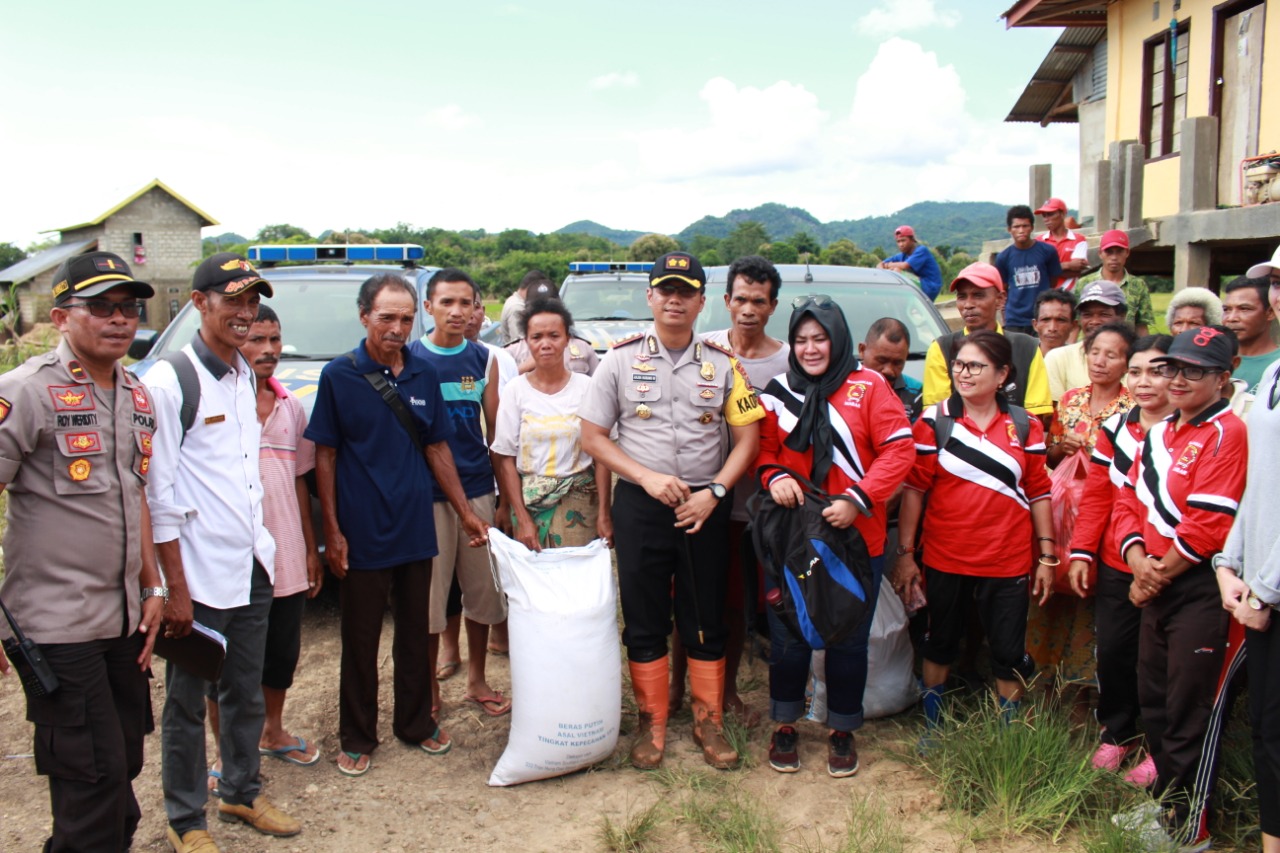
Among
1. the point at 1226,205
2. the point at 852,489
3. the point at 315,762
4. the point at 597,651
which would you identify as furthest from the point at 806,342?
the point at 1226,205

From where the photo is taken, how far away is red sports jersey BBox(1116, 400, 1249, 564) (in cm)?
289

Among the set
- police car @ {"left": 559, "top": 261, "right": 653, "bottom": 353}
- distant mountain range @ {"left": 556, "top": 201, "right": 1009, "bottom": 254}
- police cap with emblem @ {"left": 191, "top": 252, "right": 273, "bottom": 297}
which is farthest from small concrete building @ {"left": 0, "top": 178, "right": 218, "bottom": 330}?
distant mountain range @ {"left": 556, "top": 201, "right": 1009, "bottom": 254}

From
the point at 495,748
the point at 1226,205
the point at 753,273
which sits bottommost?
the point at 495,748

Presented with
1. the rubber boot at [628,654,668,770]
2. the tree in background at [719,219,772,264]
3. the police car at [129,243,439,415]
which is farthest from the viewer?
the tree in background at [719,219,772,264]

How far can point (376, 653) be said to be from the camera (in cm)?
359

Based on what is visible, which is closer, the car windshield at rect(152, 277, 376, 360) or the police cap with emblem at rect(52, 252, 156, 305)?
the police cap with emblem at rect(52, 252, 156, 305)

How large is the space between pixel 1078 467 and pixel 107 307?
3.56 m

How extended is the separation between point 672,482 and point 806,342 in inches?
28.7

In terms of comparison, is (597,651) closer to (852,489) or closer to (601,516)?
(601,516)

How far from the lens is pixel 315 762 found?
372cm

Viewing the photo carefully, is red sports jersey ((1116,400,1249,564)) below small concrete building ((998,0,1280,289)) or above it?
below

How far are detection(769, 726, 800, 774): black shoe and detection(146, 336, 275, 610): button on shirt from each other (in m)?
Result: 2.05

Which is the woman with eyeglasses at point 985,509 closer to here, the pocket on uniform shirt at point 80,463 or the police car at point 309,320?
the pocket on uniform shirt at point 80,463

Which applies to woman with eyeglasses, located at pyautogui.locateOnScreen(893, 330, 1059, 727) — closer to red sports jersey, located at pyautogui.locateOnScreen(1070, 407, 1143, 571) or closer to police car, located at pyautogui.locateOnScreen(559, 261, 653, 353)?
red sports jersey, located at pyautogui.locateOnScreen(1070, 407, 1143, 571)
